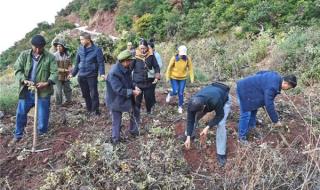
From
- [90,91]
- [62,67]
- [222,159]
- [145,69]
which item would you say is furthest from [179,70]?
[222,159]

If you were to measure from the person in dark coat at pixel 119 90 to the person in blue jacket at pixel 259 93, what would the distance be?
1.39 meters

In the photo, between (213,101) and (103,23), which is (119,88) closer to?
(213,101)

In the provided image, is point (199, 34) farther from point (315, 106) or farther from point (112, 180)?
point (112, 180)

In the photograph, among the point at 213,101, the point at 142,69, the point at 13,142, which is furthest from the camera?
the point at 142,69

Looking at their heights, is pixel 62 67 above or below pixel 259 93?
above

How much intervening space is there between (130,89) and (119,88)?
0.24 m

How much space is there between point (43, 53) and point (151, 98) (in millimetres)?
2033

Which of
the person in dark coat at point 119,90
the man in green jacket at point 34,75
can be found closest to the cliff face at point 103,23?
the man in green jacket at point 34,75

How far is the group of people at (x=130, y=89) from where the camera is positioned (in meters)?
5.40

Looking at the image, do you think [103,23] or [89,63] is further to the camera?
[103,23]

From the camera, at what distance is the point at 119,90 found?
5.82 m

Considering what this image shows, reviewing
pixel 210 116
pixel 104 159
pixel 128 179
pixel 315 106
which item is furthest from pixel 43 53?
pixel 315 106

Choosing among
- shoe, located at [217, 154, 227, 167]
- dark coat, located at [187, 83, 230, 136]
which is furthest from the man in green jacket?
shoe, located at [217, 154, 227, 167]

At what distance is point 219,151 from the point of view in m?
5.79
